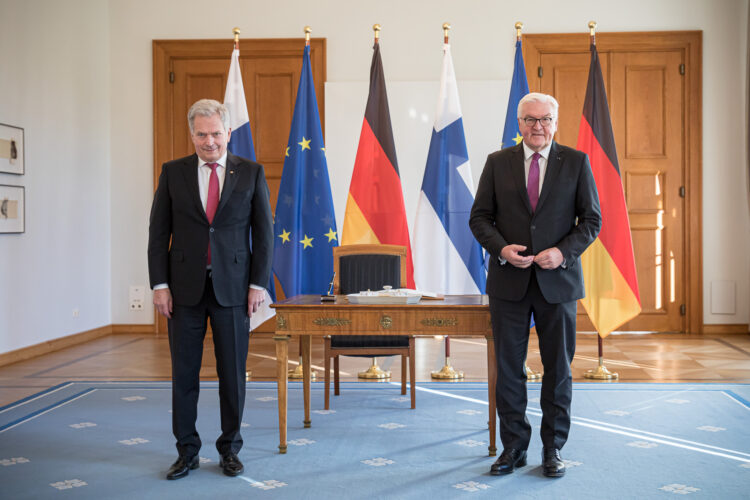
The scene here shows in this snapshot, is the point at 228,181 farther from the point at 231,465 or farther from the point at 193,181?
the point at 231,465

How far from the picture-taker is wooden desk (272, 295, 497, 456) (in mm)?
3359

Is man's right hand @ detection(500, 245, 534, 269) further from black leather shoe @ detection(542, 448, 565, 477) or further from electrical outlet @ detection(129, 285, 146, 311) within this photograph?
electrical outlet @ detection(129, 285, 146, 311)

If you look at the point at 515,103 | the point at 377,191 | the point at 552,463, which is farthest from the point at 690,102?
the point at 552,463

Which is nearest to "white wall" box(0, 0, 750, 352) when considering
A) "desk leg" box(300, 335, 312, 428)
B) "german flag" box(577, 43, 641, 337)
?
"german flag" box(577, 43, 641, 337)

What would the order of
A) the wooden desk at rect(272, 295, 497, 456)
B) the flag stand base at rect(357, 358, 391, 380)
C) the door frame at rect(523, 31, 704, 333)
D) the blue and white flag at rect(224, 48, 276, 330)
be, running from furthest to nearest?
the door frame at rect(523, 31, 704, 333) < the blue and white flag at rect(224, 48, 276, 330) < the flag stand base at rect(357, 358, 391, 380) < the wooden desk at rect(272, 295, 497, 456)

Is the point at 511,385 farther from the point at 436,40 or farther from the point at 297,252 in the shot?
the point at 436,40

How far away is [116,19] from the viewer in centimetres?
757

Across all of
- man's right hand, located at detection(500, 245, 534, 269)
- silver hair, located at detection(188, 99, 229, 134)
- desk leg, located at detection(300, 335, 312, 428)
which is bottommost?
desk leg, located at detection(300, 335, 312, 428)

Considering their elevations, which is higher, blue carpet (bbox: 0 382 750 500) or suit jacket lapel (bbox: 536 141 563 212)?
suit jacket lapel (bbox: 536 141 563 212)

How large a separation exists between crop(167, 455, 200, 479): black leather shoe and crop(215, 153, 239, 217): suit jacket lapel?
1.06 metres

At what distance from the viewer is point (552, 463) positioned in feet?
10.0

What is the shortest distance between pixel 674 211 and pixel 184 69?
5167 mm

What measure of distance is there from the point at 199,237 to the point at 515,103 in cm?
300

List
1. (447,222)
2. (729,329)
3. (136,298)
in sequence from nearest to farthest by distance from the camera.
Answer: (447,222)
(729,329)
(136,298)
